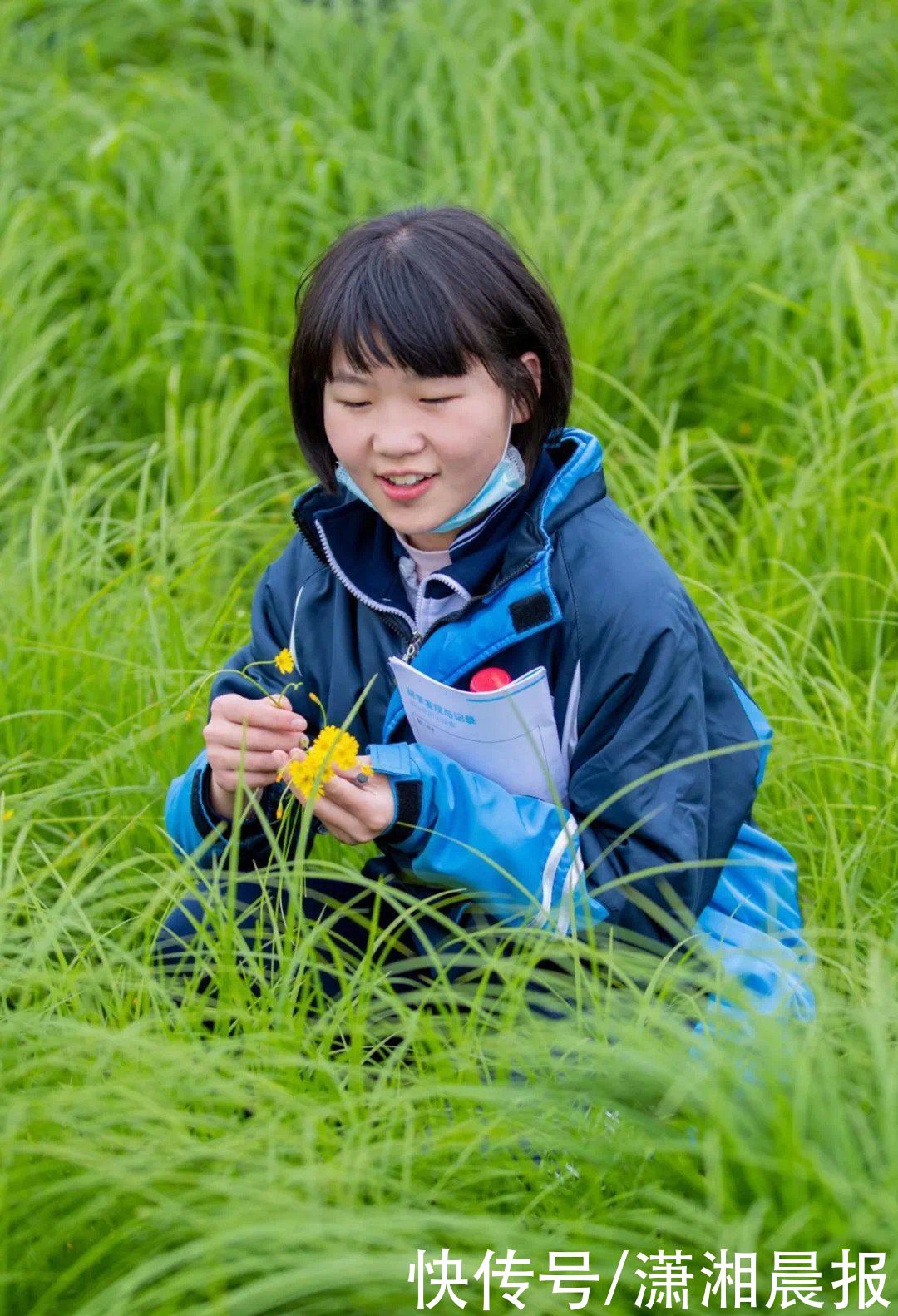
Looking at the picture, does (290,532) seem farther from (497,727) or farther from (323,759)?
(323,759)

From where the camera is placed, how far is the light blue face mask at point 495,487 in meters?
1.99

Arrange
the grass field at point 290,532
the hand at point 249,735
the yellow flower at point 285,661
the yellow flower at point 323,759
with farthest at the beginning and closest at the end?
1. the yellow flower at point 285,661
2. the hand at point 249,735
3. the yellow flower at point 323,759
4. the grass field at point 290,532

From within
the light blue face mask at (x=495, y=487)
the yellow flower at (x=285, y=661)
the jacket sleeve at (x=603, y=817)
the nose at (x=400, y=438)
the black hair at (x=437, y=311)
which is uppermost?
the black hair at (x=437, y=311)

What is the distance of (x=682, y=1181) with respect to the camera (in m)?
1.54

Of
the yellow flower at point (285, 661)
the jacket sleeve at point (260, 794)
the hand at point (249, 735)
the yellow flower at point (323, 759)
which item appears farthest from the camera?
the jacket sleeve at point (260, 794)

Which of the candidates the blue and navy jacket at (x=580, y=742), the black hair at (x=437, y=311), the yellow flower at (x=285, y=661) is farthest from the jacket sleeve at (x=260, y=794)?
the black hair at (x=437, y=311)

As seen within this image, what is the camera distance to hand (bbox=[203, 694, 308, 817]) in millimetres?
1866

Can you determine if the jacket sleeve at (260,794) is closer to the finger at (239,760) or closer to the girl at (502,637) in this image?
the girl at (502,637)

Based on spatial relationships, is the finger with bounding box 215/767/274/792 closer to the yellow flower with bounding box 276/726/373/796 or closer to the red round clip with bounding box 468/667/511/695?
the yellow flower with bounding box 276/726/373/796

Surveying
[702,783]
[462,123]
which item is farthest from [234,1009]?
[462,123]

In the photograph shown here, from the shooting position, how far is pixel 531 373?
2.04m

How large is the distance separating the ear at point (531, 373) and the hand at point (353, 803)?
478 mm

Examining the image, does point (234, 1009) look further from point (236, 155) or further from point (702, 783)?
point (236, 155)

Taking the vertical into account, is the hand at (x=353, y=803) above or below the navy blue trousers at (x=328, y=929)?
above
